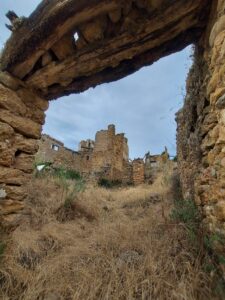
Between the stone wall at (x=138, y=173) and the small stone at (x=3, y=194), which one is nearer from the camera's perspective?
the small stone at (x=3, y=194)

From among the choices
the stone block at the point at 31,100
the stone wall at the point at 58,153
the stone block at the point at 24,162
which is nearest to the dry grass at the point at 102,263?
the stone block at the point at 24,162

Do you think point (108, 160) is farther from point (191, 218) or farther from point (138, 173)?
point (191, 218)

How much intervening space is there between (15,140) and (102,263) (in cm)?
159

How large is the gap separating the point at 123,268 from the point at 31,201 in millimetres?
3157

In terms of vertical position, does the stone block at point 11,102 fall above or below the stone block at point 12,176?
above

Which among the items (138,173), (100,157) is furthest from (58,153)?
(138,173)

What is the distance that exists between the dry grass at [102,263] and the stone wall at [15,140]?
1.33 ft

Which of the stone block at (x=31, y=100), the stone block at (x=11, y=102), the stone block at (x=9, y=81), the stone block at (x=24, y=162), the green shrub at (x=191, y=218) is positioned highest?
the stone block at (x=9, y=81)

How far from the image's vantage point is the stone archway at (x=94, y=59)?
6.15ft

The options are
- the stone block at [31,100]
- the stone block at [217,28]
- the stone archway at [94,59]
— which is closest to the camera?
the stone block at [217,28]

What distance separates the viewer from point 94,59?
2.23 metres

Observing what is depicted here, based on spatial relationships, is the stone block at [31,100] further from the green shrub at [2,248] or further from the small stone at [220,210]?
the small stone at [220,210]

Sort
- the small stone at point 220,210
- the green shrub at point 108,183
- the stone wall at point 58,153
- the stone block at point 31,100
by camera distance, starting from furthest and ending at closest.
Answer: the stone wall at point 58,153, the green shrub at point 108,183, the stone block at point 31,100, the small stone at point 220,210

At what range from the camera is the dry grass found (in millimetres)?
1995
